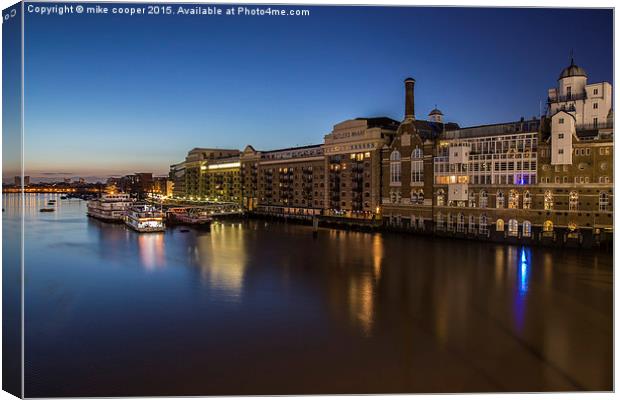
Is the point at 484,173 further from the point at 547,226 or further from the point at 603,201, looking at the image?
the point at 603,201

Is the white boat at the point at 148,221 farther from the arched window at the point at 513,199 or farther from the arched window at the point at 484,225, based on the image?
the arched window at the point at 513,199

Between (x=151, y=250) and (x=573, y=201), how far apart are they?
1370 centimetres

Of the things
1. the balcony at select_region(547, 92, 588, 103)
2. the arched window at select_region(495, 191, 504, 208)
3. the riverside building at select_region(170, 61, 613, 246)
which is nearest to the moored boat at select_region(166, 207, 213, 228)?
the riverside building at select_region(170, 61, 613, 246)

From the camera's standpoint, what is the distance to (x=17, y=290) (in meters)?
5.49

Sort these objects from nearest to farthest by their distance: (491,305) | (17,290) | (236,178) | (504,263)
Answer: (17,290) → (491,305) → (504,263) → (236,178)

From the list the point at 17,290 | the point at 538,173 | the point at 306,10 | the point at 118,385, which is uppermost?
the point at 306,10

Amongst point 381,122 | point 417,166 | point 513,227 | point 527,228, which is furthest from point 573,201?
point 381,122

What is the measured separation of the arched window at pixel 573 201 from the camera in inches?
634

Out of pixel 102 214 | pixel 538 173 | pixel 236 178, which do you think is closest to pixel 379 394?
pixel 538 173

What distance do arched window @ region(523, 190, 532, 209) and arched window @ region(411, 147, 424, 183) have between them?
176 inches

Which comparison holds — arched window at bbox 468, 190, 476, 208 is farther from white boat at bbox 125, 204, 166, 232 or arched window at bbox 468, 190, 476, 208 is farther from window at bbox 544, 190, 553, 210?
white boat at bbox 125, 204, 166, 232

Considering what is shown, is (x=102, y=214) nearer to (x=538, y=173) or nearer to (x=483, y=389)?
(x=538, y=173)

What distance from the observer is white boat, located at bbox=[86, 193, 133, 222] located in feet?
98.8

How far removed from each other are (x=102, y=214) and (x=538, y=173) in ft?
79.4
